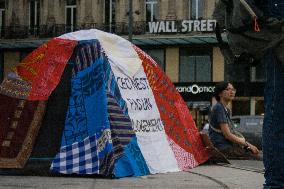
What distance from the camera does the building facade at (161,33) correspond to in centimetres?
3420

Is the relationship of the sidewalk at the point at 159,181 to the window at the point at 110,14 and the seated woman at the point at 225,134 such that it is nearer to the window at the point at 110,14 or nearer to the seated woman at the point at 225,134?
the seated woman at the point at 225,134

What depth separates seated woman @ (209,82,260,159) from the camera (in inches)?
338

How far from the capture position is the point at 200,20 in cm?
3441

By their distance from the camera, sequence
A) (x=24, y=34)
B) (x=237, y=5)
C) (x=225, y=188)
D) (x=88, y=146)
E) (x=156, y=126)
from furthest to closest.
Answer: (x=24, y=34) → (x=156, y=126) → (x=88, y=146) → (x=225, y=188) → (x=237, y=5)

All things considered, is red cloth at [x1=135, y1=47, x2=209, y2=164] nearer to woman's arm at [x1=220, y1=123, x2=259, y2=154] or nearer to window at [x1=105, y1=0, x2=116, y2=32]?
woman's arm at [x1=220, y1=123, x2=259, y2=154]

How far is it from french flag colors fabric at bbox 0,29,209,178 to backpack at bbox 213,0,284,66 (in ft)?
9.72

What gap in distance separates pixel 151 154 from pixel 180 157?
2.21 ft


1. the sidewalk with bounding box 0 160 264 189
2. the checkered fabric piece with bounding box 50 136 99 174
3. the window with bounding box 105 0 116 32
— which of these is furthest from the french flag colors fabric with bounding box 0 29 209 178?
the window with bounding box 105 0 116 32

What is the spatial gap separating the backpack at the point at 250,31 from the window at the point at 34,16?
3415 cm

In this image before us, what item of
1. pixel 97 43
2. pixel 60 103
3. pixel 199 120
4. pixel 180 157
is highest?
pixel 97 43

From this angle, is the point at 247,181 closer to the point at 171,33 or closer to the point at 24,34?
the point at 171,33

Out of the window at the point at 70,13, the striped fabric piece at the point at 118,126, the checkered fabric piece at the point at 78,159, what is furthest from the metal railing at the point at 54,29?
the checkered fabric piece at the point at 78,159

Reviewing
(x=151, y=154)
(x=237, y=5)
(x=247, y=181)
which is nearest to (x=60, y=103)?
(x=151, y=154)

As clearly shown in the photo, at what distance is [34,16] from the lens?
37344 millimetres
